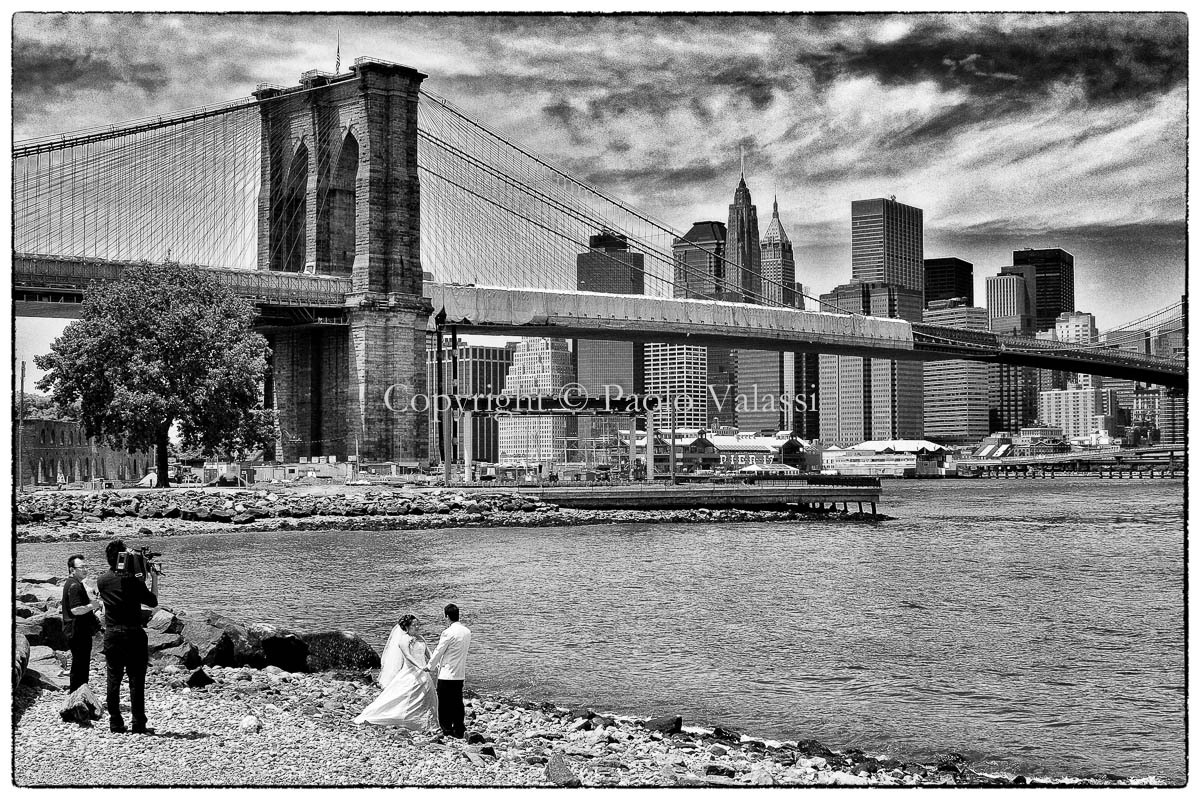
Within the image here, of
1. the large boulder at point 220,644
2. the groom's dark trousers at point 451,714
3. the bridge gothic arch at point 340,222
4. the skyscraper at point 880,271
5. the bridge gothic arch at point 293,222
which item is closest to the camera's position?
the groom's dark trousers at point 451,714

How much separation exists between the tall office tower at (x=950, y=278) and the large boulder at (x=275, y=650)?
10122mm

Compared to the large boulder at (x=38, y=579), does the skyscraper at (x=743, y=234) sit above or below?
above

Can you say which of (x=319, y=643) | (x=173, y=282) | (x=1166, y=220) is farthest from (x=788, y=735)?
(x=173, y=282)

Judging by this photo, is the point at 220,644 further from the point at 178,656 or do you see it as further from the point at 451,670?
the point at 451,670

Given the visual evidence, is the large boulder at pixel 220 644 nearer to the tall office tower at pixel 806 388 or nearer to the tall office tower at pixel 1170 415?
the tall office tower at pixel 1170 415

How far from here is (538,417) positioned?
112 ft

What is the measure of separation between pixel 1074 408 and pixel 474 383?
53903 millimetres

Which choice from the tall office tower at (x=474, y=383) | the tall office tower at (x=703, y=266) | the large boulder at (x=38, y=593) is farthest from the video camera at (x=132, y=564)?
the tall office tower at (x=474, y=383)

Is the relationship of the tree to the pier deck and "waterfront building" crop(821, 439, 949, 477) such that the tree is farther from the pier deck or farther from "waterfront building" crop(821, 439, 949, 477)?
"waterfront building" crop(821, 439, 949, 477)

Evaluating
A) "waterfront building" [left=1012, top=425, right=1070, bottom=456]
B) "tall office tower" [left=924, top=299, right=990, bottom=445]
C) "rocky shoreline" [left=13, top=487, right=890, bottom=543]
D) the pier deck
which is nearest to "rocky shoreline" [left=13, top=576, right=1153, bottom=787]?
"rocky shoreline" [left=13, top=487, right=890, bottom=543]

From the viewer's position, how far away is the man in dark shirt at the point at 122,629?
8523mm

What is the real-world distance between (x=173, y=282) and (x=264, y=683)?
2411cm

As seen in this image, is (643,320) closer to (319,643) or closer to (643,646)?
(643,646)

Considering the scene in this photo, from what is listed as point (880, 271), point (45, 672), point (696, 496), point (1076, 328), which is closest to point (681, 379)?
point (696, 496)
